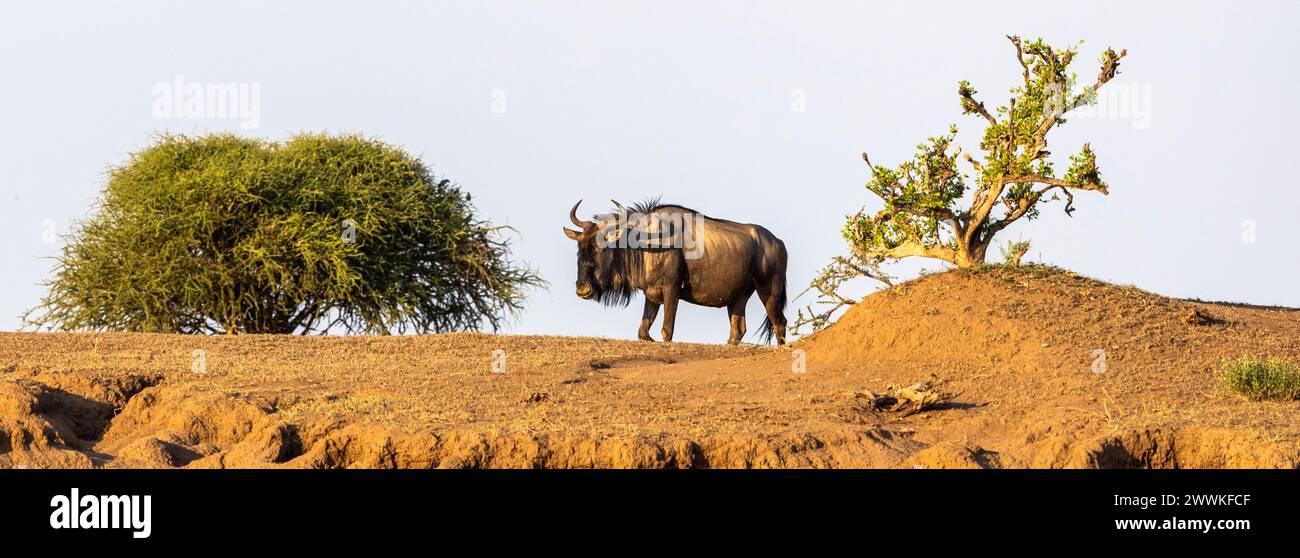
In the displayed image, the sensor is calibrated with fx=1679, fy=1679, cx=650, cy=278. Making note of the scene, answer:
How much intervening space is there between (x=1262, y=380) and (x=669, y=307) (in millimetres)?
8526

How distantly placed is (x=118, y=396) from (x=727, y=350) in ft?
21.8

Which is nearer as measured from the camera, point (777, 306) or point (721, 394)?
point (721, 394)

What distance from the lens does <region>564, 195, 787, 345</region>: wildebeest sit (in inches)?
834

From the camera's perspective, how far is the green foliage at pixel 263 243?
25031 mm

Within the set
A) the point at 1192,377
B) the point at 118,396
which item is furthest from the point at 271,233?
the point at 1192,377

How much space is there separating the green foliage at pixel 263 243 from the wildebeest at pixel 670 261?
4867mm

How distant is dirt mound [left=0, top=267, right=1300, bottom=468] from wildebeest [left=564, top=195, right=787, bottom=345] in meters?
3.03

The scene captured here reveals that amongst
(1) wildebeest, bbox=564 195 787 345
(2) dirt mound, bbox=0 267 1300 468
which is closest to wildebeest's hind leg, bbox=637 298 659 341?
(1) wildebeest, bbox=564 195 787 345

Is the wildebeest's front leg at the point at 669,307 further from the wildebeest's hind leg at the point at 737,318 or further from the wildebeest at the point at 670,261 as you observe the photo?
the wildebeest's hind leg at the point at 737,318

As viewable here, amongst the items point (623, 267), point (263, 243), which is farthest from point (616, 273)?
point (263, 243)

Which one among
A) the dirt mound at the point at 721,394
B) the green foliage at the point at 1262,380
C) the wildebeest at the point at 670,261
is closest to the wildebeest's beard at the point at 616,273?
the wildebeest at the point at 670,261

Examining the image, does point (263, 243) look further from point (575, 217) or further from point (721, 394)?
point (721, 394)

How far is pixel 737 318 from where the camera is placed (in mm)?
21938

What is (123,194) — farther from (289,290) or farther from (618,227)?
(618,227)
